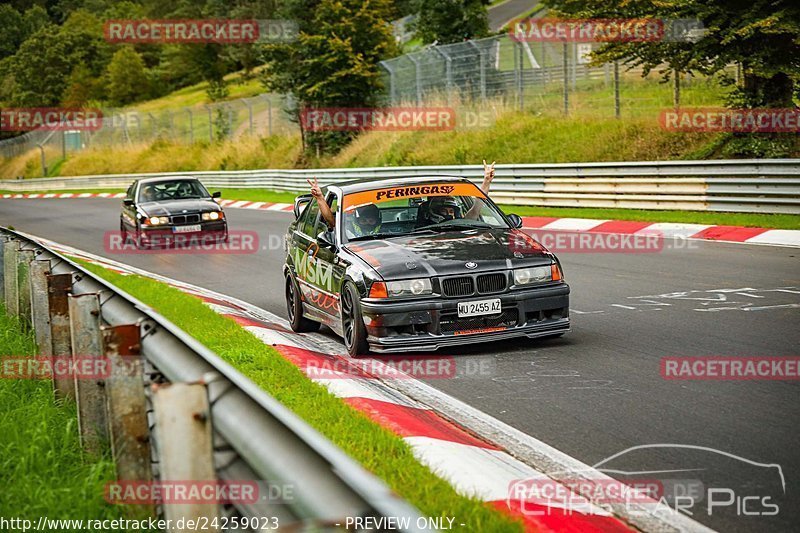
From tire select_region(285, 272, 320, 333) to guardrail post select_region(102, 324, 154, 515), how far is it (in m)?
6.71

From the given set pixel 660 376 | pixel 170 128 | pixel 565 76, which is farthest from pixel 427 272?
pixel 170 128

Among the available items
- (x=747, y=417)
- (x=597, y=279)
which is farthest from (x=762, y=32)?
(x=747, y=417)

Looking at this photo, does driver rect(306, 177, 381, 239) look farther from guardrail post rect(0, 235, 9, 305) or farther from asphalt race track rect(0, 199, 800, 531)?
guardrail post rect(0, 235, 9, 305)

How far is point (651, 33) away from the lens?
2003 cm

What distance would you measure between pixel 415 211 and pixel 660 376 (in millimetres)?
3376

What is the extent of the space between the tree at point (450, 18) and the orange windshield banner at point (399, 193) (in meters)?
44.0

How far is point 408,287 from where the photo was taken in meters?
8.77

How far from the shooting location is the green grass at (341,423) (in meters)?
4.69

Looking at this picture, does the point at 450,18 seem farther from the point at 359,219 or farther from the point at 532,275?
the point at 532,275

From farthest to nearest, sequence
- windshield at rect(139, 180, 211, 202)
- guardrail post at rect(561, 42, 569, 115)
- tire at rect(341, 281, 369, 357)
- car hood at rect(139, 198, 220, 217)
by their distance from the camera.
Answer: guardrail post at rect(561, 42, 569, 115) < windshield at rect(139, 180, 211, 202) < car hood at rect(139, 198, 220, 217) < tire at rect(341, 281, 369, 357)

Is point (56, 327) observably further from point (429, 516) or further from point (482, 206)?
point (482, 206)

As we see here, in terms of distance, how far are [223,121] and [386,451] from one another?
50.9 meters

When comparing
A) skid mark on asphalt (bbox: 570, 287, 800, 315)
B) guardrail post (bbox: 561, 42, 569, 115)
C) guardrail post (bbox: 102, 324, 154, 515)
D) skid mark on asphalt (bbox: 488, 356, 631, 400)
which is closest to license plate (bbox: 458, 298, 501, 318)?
skid mark on asphalt (bbox: 488, 356, 631, 400)

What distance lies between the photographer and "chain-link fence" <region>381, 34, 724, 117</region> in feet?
96.6
